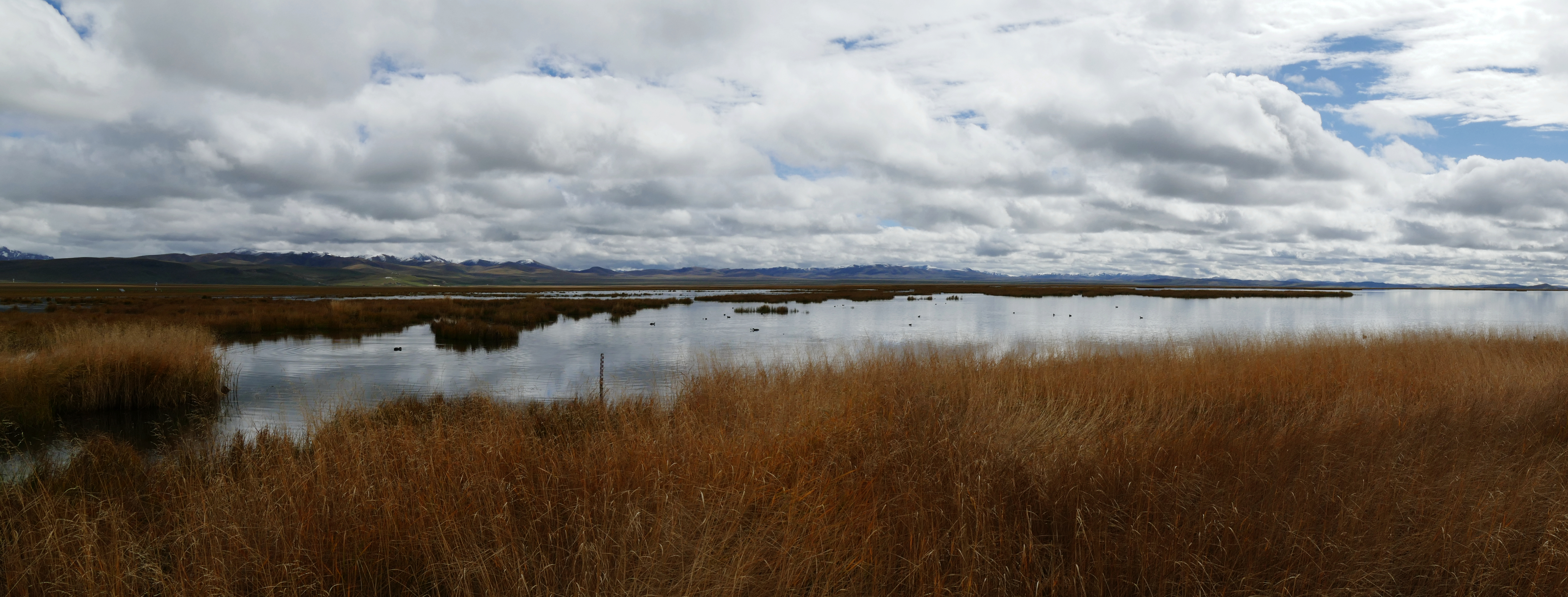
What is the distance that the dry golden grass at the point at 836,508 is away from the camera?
404cm

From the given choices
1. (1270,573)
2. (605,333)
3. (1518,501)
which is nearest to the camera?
(1270,573)

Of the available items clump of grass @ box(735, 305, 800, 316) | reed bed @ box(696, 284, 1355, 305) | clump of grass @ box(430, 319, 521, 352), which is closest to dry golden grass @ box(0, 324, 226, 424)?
clump of grass @ box(430, 319, 521, 352)

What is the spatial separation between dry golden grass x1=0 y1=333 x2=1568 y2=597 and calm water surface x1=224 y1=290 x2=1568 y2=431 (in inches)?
174

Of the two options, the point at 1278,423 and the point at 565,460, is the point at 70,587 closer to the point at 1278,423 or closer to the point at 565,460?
the point at 565,460

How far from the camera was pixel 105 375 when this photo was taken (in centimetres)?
1359

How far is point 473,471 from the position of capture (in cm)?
567

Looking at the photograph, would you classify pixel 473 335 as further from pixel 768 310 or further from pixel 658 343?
pixel 768 310

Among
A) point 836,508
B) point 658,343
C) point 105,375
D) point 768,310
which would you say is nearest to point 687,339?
point 658,343

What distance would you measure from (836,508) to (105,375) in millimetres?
16226

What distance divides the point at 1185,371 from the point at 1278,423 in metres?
4.16

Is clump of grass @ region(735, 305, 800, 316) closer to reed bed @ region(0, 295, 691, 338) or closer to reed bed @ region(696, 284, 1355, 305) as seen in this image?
reed bed @ region(0, 295, 691, 338)

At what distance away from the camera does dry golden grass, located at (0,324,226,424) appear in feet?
40.0

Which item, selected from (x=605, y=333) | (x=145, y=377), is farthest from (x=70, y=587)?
(x=605, y=333)

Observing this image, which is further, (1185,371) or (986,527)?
(1185,371)
